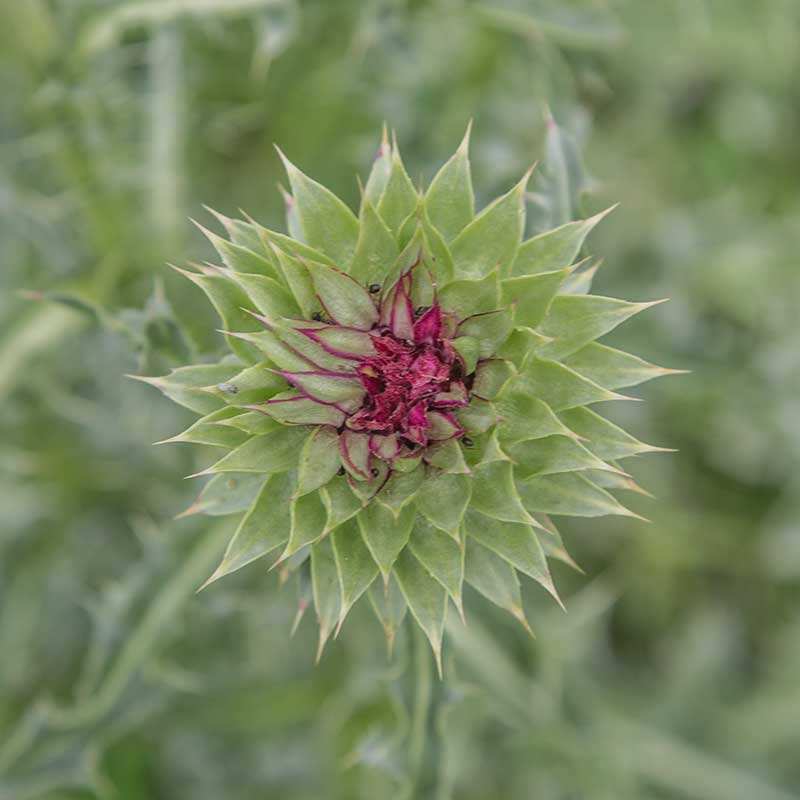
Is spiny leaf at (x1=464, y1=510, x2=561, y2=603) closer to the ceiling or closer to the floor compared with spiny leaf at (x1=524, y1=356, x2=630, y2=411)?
closer to the floor

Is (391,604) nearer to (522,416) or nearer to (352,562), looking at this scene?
(352,562)

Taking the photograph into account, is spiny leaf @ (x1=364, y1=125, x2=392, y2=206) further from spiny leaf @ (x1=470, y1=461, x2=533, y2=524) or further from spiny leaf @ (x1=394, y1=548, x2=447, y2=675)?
spiny leaf @ (x1=394, y1=548, x2=447, y2=675)

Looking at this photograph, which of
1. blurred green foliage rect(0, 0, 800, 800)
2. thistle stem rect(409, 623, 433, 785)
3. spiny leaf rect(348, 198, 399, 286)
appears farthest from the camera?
blurred green foliage rect(0, 0, 800, 800)

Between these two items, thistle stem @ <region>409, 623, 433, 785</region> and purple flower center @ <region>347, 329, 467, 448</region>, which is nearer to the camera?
purple flower center @ <region>347, 329, 467, 448</region>

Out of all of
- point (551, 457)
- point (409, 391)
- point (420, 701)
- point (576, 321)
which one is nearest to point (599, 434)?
point (551, 457)

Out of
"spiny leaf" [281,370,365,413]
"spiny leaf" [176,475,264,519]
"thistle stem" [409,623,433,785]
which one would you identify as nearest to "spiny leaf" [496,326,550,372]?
"spiny leaf" [281,370,365,413]

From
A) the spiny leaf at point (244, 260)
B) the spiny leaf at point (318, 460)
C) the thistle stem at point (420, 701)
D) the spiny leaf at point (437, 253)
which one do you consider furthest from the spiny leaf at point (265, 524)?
the thistle stem at point (420, 701)
